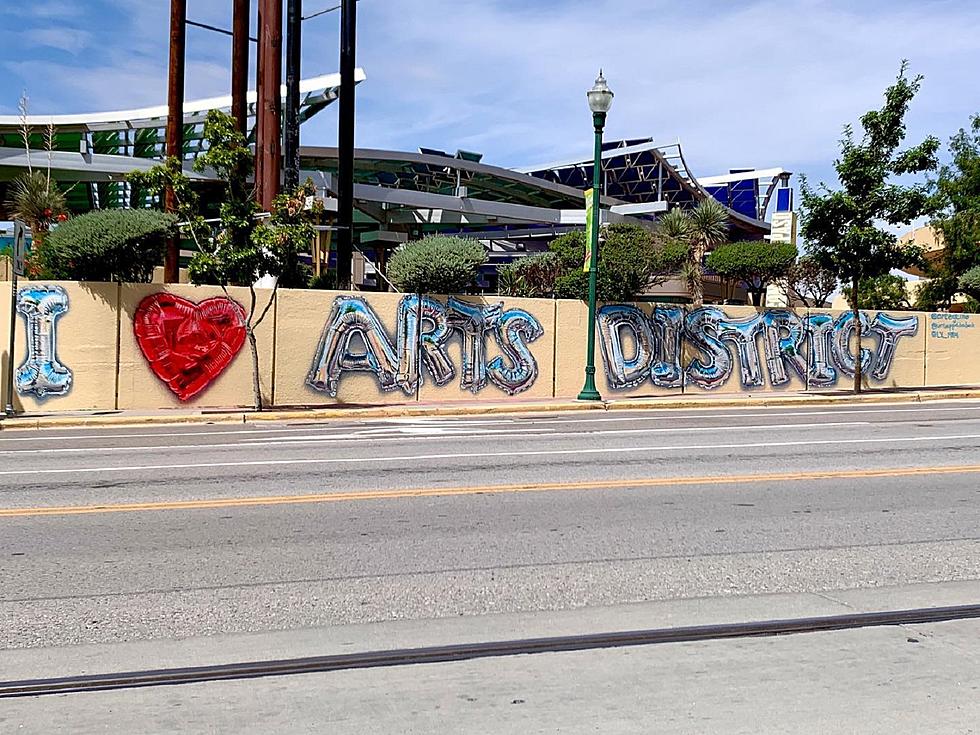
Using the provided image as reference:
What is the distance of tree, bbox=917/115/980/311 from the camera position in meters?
41.0

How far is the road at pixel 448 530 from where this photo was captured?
20.0 ft

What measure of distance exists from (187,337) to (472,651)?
Answer: 51.9ft

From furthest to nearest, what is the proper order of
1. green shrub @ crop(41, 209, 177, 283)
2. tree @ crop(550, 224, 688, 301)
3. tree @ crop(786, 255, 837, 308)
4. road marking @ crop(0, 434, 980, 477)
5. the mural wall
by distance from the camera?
tree @ crop(786, 255, 837, 308)
tree @ crop(550, 224, 688, 301)
green shrub @ crop(41, 209, 177, 283)
the mural wall
road marking @ crop(0, 434, 980, 477)

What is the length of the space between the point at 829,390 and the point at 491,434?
12.9 meters

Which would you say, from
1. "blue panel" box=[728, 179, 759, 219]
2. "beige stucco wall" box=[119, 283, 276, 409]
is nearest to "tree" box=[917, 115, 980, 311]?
"beige stucco wall" box=[119, 283, 276, 409]

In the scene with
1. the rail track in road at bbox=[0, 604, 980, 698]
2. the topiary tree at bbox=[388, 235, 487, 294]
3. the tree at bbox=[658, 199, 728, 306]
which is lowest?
the rail track in road at bbox=[0, 604, 980, 698]

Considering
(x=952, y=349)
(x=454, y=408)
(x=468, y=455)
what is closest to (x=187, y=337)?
(x=454, y=408)

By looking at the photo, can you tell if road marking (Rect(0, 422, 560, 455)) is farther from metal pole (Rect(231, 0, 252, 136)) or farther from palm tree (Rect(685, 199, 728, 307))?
palm tree (Rect(685, 199, 728, 307))

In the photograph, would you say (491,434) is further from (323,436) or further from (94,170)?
(94,170)

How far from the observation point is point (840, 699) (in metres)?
4.55

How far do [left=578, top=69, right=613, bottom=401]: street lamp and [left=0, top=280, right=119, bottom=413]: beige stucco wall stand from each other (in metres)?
9.23

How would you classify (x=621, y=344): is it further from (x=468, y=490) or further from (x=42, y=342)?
(x=468, y=490)

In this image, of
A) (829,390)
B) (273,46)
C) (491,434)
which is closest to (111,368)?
(491,434)

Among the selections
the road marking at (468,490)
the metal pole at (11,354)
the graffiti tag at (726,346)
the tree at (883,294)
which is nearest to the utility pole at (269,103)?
the metal pole at (11,354)
